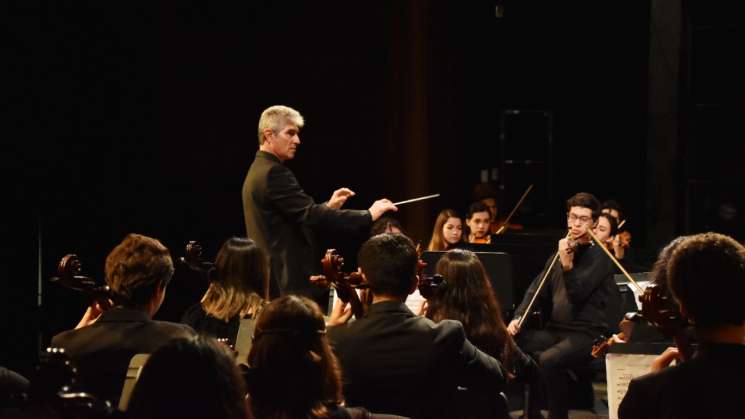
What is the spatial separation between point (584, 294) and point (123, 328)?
2803 millimetres

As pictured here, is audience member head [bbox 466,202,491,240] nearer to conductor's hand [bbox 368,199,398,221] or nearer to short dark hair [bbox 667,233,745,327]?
conductor's hand [bbox 368,199,398,221]

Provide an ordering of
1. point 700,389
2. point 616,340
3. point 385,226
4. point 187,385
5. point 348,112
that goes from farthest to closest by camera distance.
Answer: point 348,112
point 385,226
point 616,340
point 700,389
point 187,385

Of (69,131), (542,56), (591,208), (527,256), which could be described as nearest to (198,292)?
(69,131)

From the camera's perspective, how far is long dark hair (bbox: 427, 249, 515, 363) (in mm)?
3508

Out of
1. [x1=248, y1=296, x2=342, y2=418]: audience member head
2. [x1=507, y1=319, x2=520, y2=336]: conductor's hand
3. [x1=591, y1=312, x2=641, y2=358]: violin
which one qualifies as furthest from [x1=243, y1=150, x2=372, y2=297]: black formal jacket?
[x1=248, y1=296, x2=342, y2=418]: audience member head

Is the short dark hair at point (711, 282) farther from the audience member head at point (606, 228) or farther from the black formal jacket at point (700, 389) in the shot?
the audience member head at point (606, 228)

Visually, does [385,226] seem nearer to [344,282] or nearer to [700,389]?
[344,282]

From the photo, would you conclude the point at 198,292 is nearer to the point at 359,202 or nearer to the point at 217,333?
the point at 359,202

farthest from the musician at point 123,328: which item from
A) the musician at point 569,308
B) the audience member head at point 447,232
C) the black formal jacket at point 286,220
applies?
the audience member head at point 447,232

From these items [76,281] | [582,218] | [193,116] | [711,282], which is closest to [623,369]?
[711,282]

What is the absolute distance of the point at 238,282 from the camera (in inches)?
132

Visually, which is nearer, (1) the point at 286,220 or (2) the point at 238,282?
(2) the point at 238,282

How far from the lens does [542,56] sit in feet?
34.3

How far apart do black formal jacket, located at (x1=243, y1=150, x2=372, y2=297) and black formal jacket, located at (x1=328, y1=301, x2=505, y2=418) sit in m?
1.44
